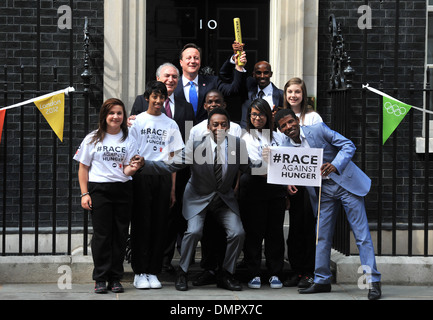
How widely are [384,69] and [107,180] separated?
13.8 ft

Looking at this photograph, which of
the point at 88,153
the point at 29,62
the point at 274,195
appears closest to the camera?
the point at 88,153

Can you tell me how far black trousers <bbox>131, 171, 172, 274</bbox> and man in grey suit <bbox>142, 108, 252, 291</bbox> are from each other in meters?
0.19

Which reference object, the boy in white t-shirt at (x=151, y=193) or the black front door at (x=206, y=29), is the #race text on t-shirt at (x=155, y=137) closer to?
the boy in white t-shirt at (x=151, y=193)

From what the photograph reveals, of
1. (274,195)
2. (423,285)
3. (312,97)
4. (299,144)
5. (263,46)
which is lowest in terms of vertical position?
(423,285)

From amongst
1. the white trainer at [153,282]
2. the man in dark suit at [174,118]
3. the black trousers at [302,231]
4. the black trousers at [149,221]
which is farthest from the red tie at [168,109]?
the white trainer at [153,282]

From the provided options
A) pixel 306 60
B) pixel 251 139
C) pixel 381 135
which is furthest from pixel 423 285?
pixel 306 60

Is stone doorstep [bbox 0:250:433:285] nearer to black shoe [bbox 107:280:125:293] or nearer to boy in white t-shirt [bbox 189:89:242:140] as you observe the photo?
black shoe [bbox 107:280:125:293]

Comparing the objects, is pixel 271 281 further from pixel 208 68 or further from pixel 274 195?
pixel 208 68

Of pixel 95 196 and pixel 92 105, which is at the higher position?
pixel 92 105

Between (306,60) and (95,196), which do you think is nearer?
(95,196)

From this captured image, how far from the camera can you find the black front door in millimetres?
9477

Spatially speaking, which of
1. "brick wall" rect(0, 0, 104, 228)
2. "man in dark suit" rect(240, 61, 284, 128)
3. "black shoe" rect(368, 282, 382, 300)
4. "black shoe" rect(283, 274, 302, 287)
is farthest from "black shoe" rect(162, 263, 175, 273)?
"black shoe" rect(368, 282, 382, 300)

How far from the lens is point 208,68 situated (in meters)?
9.45

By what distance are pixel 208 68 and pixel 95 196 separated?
9.98ft
